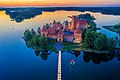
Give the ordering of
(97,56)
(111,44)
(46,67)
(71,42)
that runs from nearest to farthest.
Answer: (46,67) < (97,56) < (111,44) < (71,42)

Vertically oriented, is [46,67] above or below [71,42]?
above

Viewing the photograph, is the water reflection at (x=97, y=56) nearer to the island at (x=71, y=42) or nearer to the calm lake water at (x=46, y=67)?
the calm lake water at (x=46, y=67)

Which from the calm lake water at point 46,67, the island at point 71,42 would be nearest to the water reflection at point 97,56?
the calm lake water at point 46,67

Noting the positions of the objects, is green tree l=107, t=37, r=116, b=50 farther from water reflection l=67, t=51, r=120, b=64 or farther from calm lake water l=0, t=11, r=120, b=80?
calm lake water l=0, t=11, r=120, b=80

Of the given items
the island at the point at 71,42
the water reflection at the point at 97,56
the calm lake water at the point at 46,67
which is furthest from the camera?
the island at the point at 71,42

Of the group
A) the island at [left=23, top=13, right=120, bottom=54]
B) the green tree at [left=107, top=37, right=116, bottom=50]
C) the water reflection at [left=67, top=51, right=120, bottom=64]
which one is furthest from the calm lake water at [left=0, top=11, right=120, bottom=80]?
the green tree at [left=107, top=37, right=116, bottom=50]

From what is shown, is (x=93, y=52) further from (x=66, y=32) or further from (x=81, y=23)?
(x=81, y=23)

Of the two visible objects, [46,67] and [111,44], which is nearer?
[46,67]

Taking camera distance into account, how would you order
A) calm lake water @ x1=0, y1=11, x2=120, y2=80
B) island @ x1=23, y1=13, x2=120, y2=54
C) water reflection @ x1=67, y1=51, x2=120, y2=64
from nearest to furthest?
calm lake water @ x1=0, y1=11, x2=120, y2=80, water reflection @ x1=67, y1=51, x2=120, y2=64, island @ x1=23, y1=13, x2=120, y2=54

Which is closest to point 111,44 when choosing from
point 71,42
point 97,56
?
point 97,56

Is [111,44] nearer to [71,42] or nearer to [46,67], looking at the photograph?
[71,42]

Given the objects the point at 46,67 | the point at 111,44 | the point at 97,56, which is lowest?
the point at 97,56

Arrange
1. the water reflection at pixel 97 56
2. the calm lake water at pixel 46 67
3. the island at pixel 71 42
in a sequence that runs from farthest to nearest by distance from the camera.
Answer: the island at pixel 71 42 → the water reflection at pixel 97 56 → the calm lake water at pixel 46 67

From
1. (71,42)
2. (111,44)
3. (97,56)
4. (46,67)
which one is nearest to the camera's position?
(46,67)
